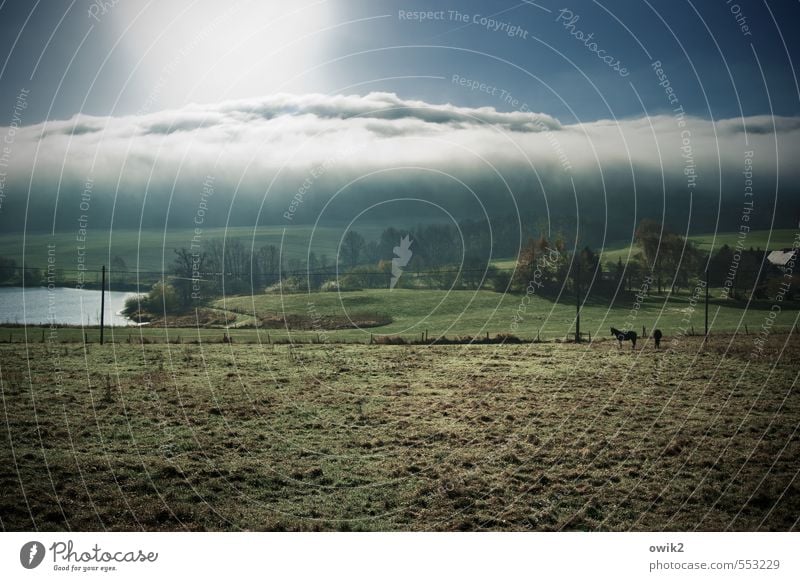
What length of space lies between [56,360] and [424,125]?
21.1m

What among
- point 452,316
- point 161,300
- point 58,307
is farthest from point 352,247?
point 58,307

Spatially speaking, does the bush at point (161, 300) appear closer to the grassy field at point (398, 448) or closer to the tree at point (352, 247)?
the grassy field at point (398, 448)

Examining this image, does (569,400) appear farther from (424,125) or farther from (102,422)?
(424,125)

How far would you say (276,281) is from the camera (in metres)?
55.0

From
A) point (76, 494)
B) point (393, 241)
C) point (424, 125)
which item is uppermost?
point (424, 125)

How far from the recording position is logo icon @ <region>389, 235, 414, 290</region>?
59419 millimetres

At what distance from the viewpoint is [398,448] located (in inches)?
606
